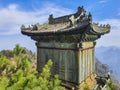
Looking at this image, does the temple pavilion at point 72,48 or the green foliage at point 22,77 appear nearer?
the green foliage at point 22,77

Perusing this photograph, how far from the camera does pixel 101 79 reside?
545 inches

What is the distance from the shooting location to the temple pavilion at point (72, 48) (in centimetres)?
1107

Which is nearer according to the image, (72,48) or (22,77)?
(22,77)

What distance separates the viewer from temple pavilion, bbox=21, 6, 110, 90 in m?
11.1

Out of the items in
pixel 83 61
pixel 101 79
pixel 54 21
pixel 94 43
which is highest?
pixel 54 21

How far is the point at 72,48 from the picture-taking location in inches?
452

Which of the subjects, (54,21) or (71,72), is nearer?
(71,72)

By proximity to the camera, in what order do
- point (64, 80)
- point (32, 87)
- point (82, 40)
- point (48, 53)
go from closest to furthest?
point (32, 87) → point (82, 40) → point (64, 80) → point (48, 53)

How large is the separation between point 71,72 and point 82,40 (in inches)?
80.1

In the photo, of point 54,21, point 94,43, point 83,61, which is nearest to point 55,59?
point 83,61

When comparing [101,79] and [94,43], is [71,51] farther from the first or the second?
[101,79]

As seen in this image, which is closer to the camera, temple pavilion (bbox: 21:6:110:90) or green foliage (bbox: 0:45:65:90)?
green foliage (bbox: 0:45:65:90)

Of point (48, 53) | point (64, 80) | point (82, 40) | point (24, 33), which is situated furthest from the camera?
point (24, 33)

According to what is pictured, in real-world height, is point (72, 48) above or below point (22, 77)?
above
